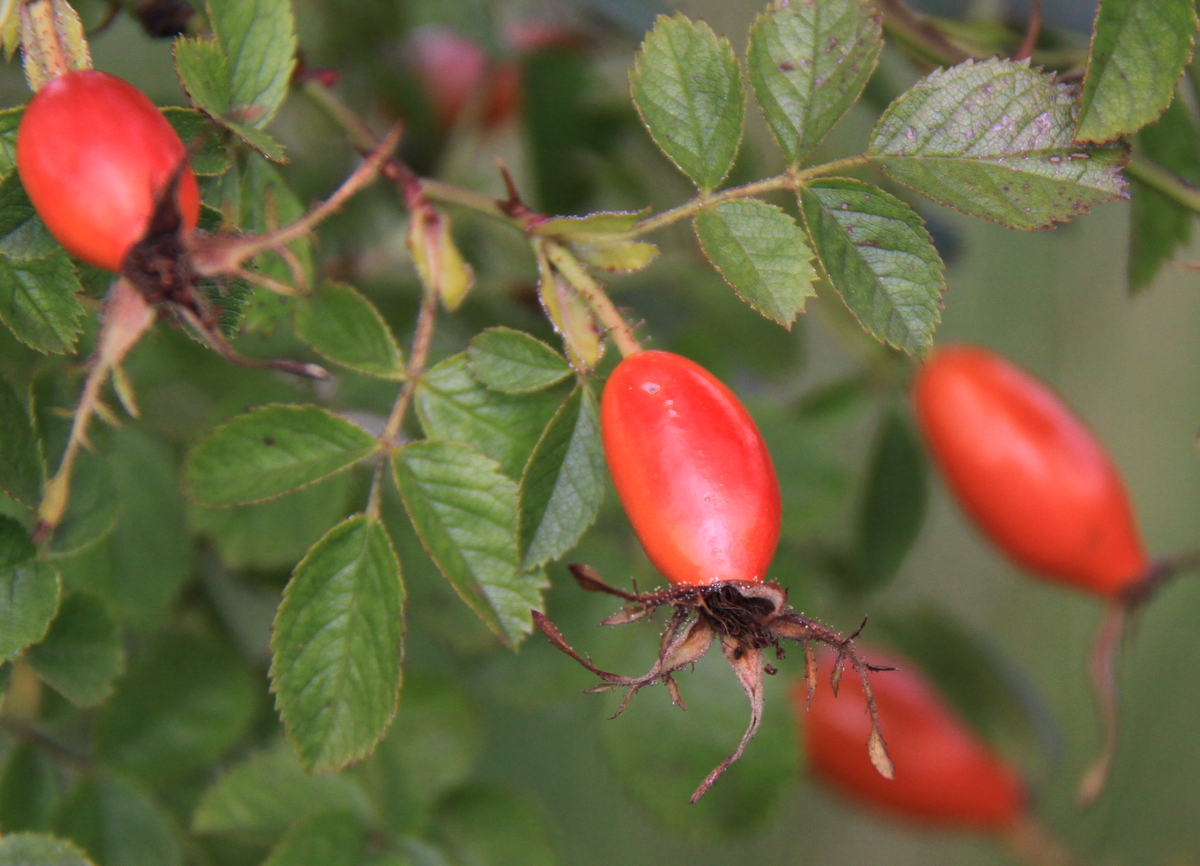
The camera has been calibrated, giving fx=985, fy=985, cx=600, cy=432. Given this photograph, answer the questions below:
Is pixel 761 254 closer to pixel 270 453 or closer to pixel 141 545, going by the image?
pixel 270 453

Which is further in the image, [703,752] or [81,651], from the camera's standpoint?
[703,752]

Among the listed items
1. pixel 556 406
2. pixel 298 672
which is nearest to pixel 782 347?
pixel 556 406

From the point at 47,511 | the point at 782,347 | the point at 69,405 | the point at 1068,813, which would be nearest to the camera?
the point at 47,511

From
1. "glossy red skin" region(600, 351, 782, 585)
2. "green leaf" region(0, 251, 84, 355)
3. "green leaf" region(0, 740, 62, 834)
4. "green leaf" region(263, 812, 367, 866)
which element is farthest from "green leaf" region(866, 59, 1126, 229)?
"green leaf" region(0, 740, 62, 834)

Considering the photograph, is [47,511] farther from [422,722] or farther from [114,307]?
[422,722]

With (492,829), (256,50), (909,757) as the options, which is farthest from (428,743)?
(909,757)

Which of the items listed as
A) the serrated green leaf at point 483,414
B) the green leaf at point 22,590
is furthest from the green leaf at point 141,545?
the serrated green leaf at point 483,414
